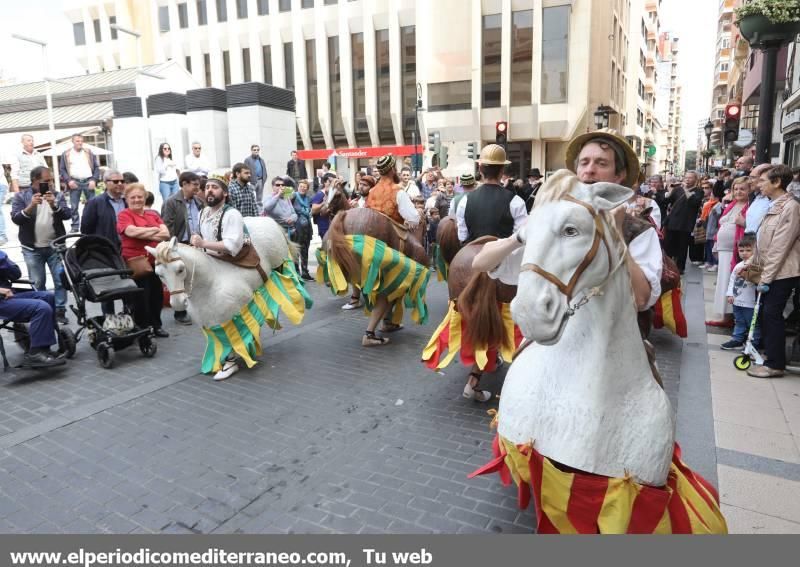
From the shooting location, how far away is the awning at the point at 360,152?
119ft

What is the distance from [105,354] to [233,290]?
63.6 inches

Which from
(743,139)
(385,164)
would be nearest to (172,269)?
(385,164)

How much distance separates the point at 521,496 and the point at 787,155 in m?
15.3

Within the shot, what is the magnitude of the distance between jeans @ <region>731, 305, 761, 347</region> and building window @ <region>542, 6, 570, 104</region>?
28.2 metres

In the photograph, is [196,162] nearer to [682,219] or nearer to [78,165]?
[78,165]

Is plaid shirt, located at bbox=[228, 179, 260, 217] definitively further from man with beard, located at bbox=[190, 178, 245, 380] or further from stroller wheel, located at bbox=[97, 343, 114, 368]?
stroller wheel, located at bbox=[97, 343, 114, 368]

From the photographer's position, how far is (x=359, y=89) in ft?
122

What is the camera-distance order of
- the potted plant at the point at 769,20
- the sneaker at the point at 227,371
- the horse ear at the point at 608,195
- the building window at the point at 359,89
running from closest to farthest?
the horse ear at the point at 608,195, the sneaker at the point at 227,371, the potted plant at the point at 769,20, the building window at the point at 359,89

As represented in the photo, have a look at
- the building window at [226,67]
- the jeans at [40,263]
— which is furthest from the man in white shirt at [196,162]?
the building window at [226,67]

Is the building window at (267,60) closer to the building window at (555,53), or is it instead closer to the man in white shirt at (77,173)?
the building window at (555,53)

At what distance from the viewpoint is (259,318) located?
557 cm

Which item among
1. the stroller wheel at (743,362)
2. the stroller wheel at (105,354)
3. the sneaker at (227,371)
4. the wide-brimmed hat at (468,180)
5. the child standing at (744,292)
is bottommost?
the stroller wheel at (743,362)

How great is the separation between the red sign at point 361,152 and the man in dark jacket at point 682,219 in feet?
83.1
